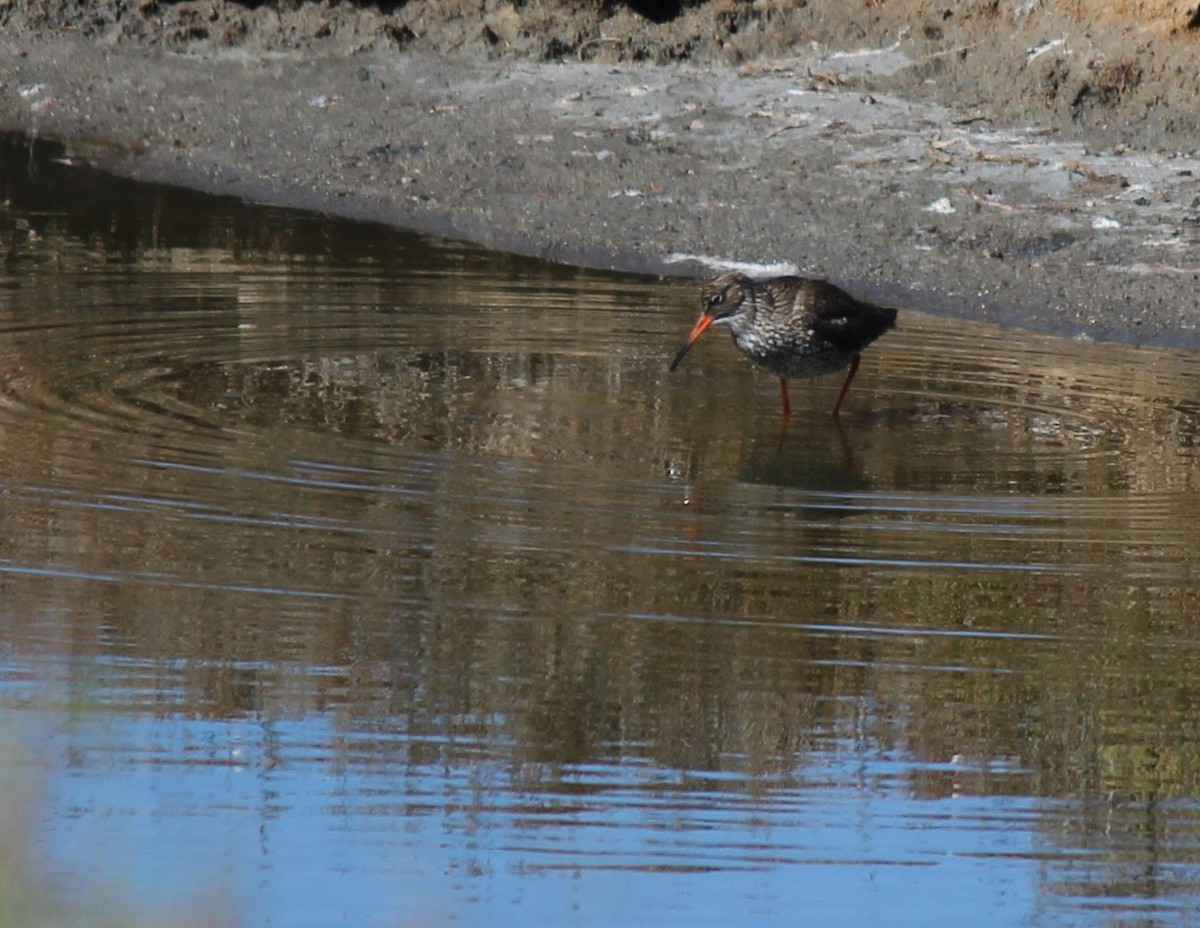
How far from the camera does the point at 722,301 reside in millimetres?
9922

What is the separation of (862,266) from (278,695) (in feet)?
24.6

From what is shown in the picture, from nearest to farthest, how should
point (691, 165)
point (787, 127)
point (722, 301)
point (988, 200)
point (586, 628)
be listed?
point (586, 628) → point (722, 301) → point (988, 200) → point (691, 165) → point (787, 127)

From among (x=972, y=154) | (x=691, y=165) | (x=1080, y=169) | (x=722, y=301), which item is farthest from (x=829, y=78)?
(x=722, y=301)

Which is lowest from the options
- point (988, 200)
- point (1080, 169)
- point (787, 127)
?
point (988, 200)

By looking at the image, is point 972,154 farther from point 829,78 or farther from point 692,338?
point 692,338

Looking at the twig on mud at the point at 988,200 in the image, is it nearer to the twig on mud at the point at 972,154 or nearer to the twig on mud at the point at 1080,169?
the twig on mud at the point at 972,154

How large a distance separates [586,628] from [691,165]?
832cm

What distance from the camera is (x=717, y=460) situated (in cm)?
840

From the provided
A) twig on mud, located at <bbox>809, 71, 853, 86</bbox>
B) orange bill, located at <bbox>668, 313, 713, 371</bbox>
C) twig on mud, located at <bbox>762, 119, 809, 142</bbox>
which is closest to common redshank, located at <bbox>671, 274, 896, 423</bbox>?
orange bill, located at <bbox>668, 313, 713, 371</bbox>

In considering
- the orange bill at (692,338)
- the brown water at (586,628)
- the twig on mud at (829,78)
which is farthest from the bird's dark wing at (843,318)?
the twig on mud at (829,78)

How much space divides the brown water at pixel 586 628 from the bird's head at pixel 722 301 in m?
0.28

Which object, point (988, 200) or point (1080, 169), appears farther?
point (1080, 169)

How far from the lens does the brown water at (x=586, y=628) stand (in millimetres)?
4621

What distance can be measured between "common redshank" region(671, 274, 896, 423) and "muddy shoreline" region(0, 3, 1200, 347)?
196 centimetres
